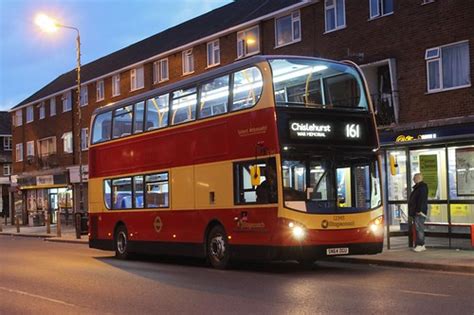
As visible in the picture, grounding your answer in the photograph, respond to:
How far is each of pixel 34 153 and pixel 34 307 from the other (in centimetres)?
4137

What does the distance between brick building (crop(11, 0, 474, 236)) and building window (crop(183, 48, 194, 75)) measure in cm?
5

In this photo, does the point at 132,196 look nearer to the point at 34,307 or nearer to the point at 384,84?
the point at 34,307

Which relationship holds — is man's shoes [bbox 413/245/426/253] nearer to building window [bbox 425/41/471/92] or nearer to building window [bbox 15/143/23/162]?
building window [bbox 425/41/471/92]

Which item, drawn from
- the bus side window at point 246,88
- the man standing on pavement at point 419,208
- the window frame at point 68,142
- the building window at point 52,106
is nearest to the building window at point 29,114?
the building window at point 52,106

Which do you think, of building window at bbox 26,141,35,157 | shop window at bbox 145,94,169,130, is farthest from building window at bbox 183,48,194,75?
building window at bbox 26,141,35,157

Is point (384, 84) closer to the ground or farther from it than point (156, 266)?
farther from it

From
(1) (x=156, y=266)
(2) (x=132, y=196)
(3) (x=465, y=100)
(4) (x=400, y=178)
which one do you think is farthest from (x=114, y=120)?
(3) (x=465, y=100)

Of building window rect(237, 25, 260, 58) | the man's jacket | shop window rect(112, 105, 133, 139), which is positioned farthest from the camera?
building window rect(237, 25, 260, 58)

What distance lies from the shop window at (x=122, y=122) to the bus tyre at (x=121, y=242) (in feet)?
8.96

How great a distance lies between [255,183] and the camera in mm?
12547

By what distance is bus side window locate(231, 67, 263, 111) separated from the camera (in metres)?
12.9

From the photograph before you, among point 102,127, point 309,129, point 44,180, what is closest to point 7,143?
point 44,180

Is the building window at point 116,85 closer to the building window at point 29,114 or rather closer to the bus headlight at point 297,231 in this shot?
the building window at point 29,114

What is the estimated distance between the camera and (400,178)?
2034 centimetres
